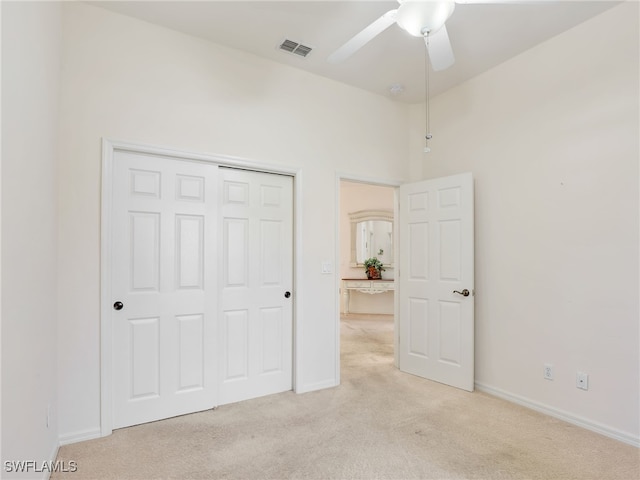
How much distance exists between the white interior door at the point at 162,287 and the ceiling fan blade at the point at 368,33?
1.40 metres

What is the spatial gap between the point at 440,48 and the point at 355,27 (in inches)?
36.9

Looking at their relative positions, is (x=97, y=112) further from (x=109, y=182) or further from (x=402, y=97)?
(x=402, y=97)

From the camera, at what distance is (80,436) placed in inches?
91.9

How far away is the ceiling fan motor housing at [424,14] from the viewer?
1.77m

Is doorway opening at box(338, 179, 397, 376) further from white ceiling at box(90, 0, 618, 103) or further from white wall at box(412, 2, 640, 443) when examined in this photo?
white ceiling at box(90, 0, 618, 103)

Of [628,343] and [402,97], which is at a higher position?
[402,97]

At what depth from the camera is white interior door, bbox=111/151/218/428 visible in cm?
254

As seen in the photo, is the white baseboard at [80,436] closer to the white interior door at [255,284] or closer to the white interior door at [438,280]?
the white interior door at [255,284]

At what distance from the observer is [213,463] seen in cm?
210

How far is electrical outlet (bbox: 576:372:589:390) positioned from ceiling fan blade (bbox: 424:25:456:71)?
7.98ft

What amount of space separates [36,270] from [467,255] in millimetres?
3191

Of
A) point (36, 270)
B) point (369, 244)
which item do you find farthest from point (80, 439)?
point (369, 244)

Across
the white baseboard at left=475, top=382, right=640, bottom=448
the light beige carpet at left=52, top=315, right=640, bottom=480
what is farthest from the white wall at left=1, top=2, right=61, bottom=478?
the white baseboard at left=475, top=382, right=640, bottom=448

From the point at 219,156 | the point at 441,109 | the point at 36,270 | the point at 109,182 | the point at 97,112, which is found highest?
the point at 441,109
